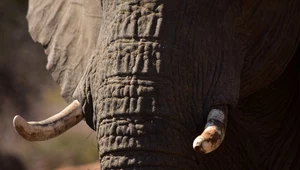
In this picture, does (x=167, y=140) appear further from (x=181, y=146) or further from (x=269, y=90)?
(x=269, y=90)

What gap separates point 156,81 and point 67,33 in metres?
1.19

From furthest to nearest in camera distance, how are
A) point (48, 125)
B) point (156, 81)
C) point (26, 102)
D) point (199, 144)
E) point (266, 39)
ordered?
point (26, 102) → point (266, 39) → point (48, 125) → point (156, 81) → point (199, 144)

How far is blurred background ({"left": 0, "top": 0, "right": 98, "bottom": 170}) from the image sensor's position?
10578 mm

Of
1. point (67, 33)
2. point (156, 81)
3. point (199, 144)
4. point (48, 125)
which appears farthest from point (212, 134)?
point (67, 33)

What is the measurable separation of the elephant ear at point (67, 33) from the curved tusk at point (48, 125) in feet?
2.01

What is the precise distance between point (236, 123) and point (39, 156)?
6.72 metres

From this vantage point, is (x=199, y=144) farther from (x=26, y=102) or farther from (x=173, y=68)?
(x=26, y=102)

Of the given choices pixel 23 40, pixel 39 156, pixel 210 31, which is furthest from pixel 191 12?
pixel 23 40

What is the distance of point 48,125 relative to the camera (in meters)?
3.68

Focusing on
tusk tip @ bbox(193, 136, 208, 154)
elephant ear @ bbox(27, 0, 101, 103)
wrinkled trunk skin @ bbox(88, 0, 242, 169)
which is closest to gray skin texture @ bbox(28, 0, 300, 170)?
wrinkled trunk skin @ bbox(88, 0, 242, 169)

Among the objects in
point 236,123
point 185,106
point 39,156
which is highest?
point 185,106

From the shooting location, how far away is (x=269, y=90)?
13.7 feet

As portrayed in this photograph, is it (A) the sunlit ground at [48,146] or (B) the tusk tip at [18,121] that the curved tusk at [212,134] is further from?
(A) the sunlit ground at [48,146]

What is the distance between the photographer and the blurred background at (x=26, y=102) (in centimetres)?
1058
